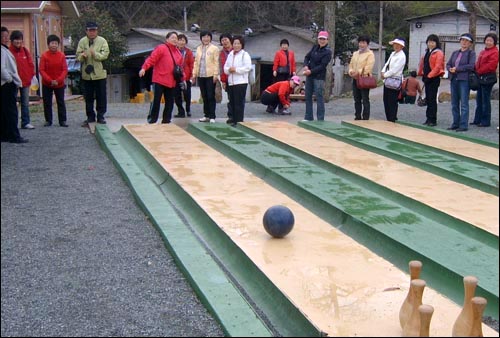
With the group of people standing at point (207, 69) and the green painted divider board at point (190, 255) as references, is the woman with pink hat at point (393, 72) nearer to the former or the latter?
the group of people standing at point (207, 69)

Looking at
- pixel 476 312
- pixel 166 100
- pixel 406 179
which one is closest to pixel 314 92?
pixel 166 100

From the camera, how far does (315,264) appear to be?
152 inches

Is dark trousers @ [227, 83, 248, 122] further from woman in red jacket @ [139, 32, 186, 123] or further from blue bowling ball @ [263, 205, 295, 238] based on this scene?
blue bowling ball @ [263, 205, 295, 238]

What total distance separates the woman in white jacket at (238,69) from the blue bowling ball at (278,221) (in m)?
5.09

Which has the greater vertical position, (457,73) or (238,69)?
(238,69)

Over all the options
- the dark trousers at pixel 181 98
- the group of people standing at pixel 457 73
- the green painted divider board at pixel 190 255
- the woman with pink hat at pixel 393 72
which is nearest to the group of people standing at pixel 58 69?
the dark trousers at pixel 181 98

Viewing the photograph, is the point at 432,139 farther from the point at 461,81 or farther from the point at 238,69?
the point at 238,69

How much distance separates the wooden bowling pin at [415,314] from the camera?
2421mm

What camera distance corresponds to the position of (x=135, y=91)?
21.7 m

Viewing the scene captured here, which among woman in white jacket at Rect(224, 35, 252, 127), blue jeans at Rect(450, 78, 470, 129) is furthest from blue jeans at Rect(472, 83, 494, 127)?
woman in white jacket at Rect(224, 35, 252, 127)

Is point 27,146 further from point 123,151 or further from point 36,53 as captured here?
point 36,53

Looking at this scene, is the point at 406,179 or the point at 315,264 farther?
the point at 406,179

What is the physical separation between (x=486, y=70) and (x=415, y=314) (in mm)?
7766

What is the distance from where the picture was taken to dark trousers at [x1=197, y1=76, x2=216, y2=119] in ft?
31.9
